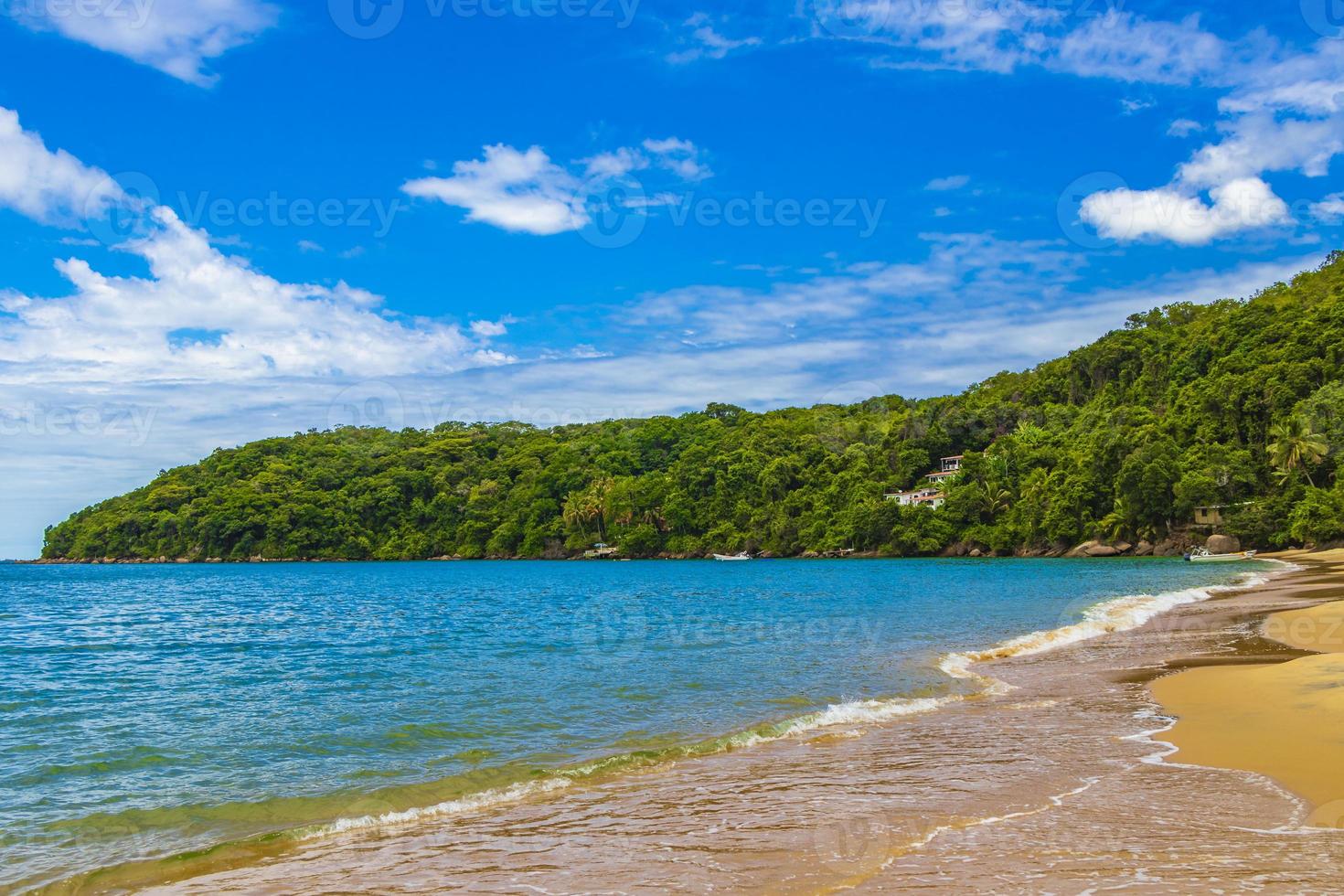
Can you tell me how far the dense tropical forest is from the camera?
80.9 metres

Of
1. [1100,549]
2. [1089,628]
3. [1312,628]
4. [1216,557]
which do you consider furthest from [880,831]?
[1100,549]

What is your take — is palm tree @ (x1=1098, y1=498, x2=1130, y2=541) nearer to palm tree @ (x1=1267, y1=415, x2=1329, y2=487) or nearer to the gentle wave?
palm tree @ (x1=1267, y1=415, x2=1329, y2=487)

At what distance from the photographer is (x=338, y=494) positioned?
142500mm

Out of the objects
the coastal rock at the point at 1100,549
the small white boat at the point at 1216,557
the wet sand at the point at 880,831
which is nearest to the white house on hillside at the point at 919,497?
the coastal rock at the point at 1100,549

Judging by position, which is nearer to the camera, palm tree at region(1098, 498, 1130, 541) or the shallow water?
the shallow water

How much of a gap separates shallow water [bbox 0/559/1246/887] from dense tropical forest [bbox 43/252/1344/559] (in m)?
54.3

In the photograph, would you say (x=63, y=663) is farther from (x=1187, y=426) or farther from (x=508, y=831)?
(x=1187, y=426)

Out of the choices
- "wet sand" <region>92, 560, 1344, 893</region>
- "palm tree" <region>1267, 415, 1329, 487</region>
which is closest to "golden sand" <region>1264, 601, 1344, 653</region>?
"wet sand" <region>92, 560, 1344, 893</region>

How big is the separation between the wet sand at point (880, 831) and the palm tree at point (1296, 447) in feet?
254

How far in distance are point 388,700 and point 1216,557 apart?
73.3 meters

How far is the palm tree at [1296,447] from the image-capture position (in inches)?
2842

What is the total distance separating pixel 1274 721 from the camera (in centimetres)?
1047

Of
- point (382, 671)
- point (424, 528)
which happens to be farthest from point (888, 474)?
point (382, 671)

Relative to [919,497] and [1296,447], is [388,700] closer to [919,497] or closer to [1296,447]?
[1296,447]
